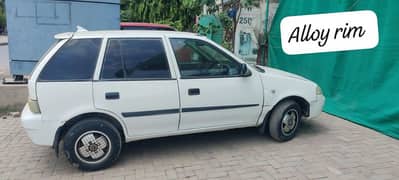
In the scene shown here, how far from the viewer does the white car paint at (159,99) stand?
3.13 metres

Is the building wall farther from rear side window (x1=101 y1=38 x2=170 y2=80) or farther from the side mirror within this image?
the side mirror

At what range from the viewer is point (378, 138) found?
445cm

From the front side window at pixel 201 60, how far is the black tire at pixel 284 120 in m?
0.87

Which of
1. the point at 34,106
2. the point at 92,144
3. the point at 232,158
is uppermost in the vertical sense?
the point at 34,106

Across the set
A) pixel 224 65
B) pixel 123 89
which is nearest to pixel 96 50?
pixel 123 89

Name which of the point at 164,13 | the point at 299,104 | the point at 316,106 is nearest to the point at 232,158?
the point at 299,104

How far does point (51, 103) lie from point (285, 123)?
298 centimetres

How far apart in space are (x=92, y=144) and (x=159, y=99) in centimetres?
88

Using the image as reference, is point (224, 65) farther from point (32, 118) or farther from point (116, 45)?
point (32, 118)

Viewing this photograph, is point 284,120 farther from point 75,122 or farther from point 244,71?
point 75,122

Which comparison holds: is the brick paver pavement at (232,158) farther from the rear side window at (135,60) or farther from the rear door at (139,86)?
the rear side window at (135,60)

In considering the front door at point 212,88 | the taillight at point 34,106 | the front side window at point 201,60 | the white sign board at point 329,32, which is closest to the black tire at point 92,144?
the taillight at point 34,106

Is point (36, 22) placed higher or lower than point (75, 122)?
higher

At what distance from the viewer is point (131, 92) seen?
10.9ft
